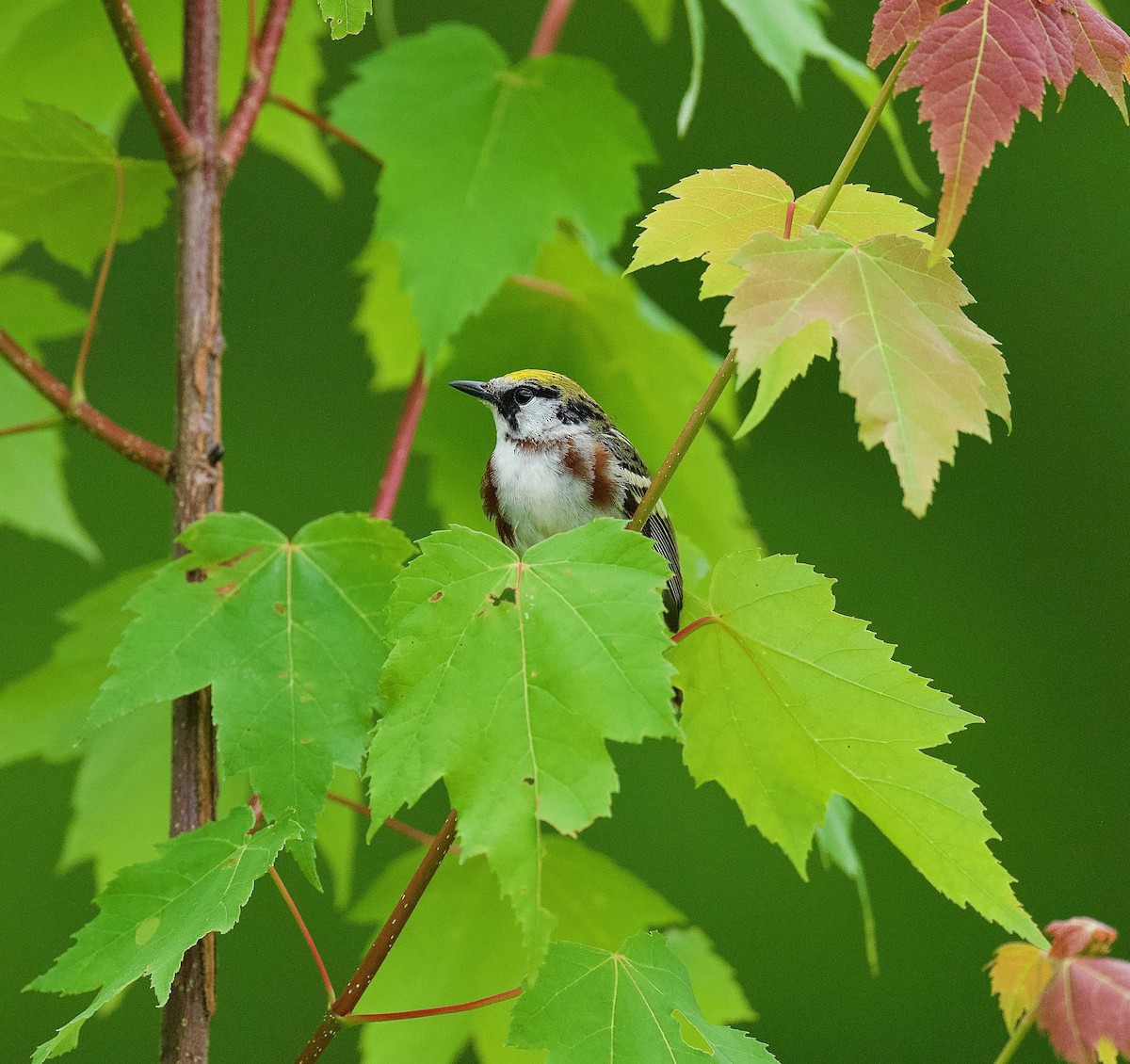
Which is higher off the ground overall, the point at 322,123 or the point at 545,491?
the point at 322,123

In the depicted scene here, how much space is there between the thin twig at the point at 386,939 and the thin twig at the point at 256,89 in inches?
16.5

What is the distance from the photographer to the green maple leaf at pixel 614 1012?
1.69 feet

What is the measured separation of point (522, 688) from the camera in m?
0.50

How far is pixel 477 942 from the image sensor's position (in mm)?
838

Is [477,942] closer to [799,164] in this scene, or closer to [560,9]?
[560,9]

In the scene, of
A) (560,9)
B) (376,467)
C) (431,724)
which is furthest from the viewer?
(376,467)

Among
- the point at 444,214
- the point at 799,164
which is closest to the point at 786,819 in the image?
the point at 444,214

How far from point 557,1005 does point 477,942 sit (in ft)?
1.08

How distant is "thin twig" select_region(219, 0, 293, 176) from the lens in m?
0.72

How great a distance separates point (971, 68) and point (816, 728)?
0.93ft

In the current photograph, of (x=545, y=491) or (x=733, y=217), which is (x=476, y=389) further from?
(x=733, y=217)

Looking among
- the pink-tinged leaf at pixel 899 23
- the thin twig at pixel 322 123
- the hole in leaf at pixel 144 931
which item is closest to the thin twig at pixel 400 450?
the thin twig at pixel 322 123

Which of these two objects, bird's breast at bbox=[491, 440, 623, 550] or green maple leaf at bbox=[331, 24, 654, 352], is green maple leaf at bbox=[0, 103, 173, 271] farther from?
bird's breast at bbox=[491, 440, 623, 550]

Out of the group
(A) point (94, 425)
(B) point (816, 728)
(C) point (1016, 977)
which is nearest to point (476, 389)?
(A) point (94, 425)
